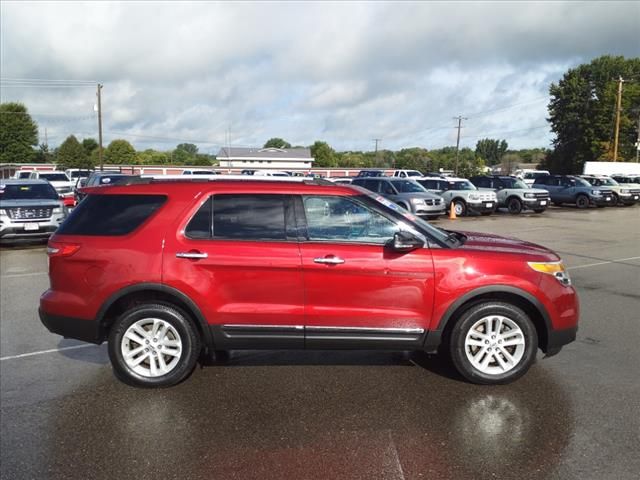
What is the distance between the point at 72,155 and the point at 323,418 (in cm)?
8628

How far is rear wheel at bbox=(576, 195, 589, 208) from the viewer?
2903 cm

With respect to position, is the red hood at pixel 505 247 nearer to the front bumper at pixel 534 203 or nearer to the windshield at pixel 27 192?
the windshield at pixel 27 192

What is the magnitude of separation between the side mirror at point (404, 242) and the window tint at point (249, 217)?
899 mm

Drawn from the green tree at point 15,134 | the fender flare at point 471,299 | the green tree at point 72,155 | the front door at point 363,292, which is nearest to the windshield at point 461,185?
the fender flare at point 471,299

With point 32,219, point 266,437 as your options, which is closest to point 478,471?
point 266,437

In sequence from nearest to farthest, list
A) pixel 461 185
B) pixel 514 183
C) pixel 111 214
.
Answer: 1. pixel 111 214
2. pixel 461 185
3. pixel 514 183

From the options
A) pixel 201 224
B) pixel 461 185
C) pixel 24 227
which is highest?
pixel 461 185

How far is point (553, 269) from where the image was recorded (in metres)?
4.64

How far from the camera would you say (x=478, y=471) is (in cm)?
333

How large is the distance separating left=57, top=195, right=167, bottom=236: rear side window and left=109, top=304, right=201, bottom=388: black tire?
0.70 metres

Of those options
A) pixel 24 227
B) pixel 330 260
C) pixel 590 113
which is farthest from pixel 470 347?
pixel 590 113

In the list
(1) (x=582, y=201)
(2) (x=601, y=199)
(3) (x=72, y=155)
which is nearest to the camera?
(2) (x=601, y=199)

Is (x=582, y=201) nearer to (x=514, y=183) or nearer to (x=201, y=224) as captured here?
(x=514, y=183)

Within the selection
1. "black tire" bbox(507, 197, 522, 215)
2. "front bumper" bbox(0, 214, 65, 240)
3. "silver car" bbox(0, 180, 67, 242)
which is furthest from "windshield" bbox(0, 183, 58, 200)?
"black tire" bbox(507, 197, 522, 215)
